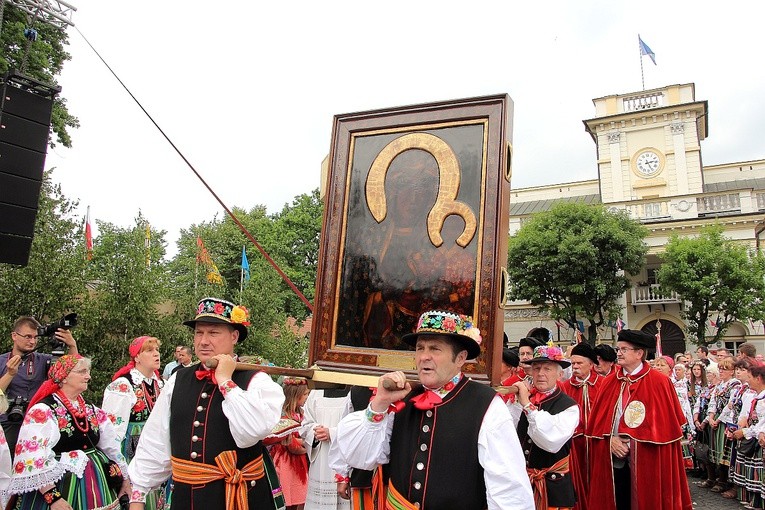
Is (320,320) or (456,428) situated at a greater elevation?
(320,320)

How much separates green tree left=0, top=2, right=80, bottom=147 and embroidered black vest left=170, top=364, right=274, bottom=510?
11283 millimetres

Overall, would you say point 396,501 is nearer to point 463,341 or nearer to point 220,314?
point 463,341

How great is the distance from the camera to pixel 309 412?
6.61 meters

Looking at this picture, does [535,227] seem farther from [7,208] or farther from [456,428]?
[456,428]

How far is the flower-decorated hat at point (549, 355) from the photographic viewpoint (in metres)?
5.33

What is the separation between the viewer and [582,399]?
24.2 ft

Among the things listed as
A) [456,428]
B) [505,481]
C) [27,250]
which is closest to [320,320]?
[456,428]

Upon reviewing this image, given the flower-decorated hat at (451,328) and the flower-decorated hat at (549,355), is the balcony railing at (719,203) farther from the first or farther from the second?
the flower-decorated hat at (451,328)

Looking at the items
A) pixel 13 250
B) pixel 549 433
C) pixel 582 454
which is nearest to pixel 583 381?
pixel 582 454

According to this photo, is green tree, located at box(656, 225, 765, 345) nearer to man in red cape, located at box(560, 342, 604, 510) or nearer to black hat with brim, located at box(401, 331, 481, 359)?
man in red cape, located at box(560, 342, 604, 510)

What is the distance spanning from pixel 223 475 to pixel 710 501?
890 centimetres

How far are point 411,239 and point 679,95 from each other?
124 feet

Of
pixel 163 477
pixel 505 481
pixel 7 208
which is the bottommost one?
pixel 163 477

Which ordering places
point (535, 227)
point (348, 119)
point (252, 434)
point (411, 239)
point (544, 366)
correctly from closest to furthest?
point (252, 434)
point (411, 239)
point (348, 119)
point (544, 366)
point (535, 227)
